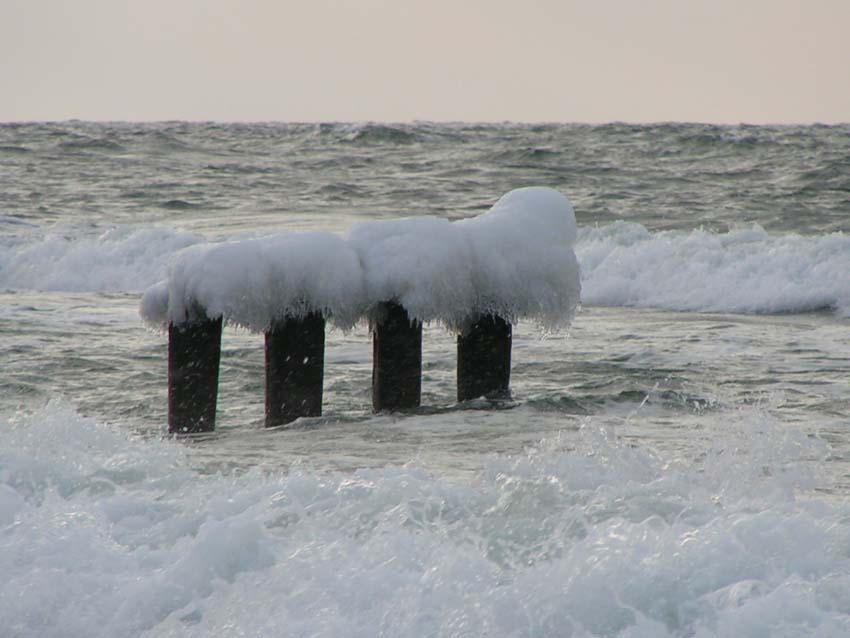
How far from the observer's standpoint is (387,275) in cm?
635

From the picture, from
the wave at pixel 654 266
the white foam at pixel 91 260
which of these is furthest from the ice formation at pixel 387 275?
the white foam at pixel 91 260

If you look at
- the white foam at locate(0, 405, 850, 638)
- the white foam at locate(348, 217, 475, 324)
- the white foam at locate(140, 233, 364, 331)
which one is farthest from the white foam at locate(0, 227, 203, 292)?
the white foam at locate(0, 405, 850, 638)

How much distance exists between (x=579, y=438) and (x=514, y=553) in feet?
4.90

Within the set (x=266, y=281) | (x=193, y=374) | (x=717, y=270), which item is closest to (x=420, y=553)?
(x=266, y=281)

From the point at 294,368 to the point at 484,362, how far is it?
39.3 inches

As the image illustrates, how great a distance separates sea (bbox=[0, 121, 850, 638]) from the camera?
139 inches

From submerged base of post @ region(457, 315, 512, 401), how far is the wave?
5.87m

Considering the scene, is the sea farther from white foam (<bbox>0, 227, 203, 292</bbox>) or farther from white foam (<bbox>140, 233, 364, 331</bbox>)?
white foam (<bbox>140, 233, 364, 331</bbox>)

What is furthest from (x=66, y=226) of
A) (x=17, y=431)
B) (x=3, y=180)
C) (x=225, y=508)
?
(x=225, y=508)

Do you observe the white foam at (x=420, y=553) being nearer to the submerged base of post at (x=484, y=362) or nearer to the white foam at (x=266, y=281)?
the white foam at (x=266, y=281)

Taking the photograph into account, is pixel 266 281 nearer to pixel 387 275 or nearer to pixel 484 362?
pixel 387 275

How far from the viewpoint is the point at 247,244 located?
20.9 feet

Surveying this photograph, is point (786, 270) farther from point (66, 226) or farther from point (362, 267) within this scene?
point (66, 226)

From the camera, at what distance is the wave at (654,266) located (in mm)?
12750
